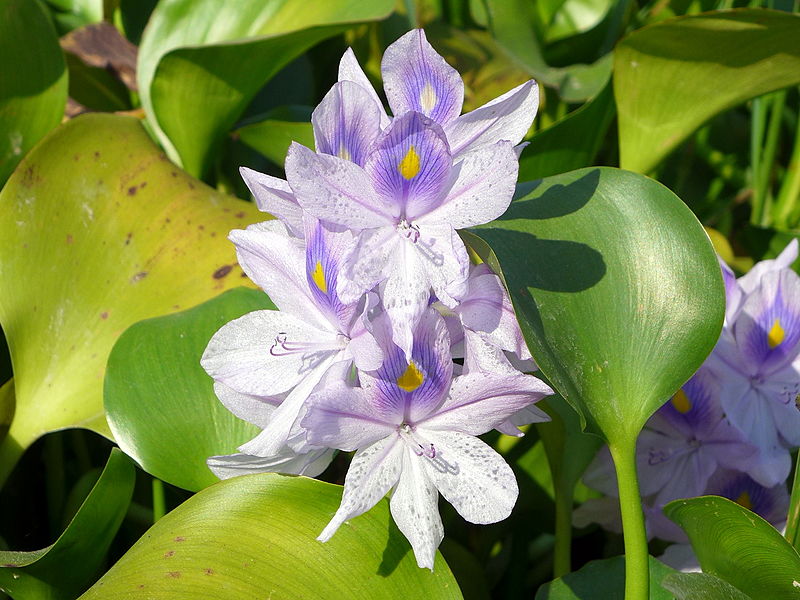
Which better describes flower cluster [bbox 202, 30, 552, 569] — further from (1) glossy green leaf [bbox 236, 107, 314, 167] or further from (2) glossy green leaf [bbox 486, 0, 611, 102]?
(2) glossy green leaf [bbox 486, 0, 611, 102]

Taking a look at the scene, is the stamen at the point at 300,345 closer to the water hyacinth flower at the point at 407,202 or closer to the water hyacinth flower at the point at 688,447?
the water hyacinth flower at the point at 407,202

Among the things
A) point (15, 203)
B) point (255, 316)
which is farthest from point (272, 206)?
point (15, 203)

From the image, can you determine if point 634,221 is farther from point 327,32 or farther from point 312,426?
point 327,32

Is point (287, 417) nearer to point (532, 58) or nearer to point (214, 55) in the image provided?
point (214, 55)

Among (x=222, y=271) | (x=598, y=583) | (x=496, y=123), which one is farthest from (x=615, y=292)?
(x=222, y=271)

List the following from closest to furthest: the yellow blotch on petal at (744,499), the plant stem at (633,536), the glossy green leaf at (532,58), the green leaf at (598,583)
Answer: the plant stem at (633,536) → the green leaf at (598,583) → the yellow blotch on petal at (744,499) → the glossy green leaf at (532,58)

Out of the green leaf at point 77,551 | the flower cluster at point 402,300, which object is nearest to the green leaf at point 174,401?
the green leaf at point 77,551
